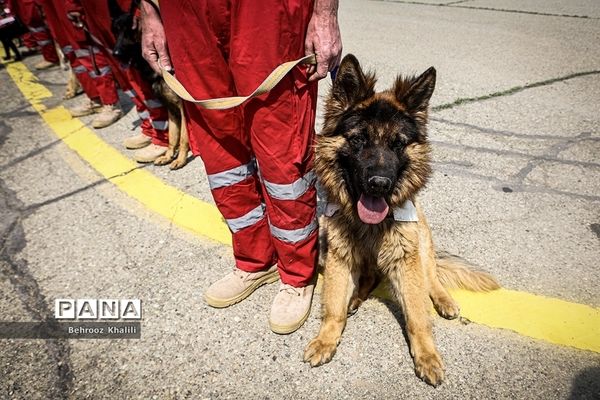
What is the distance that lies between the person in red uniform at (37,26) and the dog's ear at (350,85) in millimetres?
7991

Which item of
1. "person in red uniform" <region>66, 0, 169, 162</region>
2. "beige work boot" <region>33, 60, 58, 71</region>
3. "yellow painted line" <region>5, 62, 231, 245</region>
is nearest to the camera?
"yellow painted line" <region>5, 62, 231, 245</region>

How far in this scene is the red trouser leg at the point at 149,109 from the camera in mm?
4211

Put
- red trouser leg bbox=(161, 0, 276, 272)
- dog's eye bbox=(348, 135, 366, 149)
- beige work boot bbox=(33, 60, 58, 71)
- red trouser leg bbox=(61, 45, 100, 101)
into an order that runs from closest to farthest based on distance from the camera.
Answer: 1. red trouser leg bbox=(161, 0, 276, 272)
2. dog's eye bbox=(348, 135, 366, 149)
3. red trouser leg bbox=(61, 45, 100, 101)
4. beige work boot bbox=(33, 60, 58, 71)

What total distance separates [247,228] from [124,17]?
301 centimetres

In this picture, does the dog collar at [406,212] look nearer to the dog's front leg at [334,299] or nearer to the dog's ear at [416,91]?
the dog's front leg at [334,299]

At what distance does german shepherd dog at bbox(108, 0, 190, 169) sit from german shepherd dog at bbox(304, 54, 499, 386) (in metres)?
2.47

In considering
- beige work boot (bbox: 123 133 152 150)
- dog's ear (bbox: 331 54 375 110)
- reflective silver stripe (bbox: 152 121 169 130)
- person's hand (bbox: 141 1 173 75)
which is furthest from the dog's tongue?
beige work boot (bbox: 123 133 152 150)

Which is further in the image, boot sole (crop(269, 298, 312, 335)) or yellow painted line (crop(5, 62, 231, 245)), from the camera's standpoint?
yellow painted line (crop(5, 62, 231, 245))

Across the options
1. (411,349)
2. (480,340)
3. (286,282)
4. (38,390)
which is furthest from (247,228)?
(480,340)

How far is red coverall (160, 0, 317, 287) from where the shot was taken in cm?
184

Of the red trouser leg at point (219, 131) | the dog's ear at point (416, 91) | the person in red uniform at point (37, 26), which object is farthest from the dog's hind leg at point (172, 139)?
the person in red uniform at point (37, 26)

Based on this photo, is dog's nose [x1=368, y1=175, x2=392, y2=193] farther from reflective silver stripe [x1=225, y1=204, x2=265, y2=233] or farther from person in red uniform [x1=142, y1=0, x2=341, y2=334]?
reflective silver stripe [x1=225, y1=204, x2=265, y2=233]

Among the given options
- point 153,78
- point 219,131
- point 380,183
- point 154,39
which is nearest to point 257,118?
point 219,131

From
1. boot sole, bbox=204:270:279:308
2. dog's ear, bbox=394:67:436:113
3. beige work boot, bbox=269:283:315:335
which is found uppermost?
dog's ear, bbox=394:67:436:113
